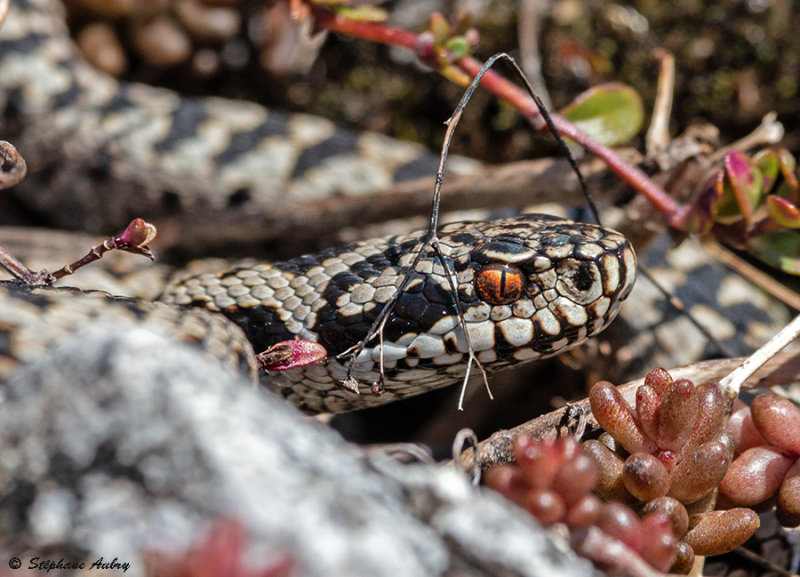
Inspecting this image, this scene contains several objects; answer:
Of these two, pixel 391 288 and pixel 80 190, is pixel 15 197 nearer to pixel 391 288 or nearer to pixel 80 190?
pixel 80 190

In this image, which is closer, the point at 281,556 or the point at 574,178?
the point at 281,556

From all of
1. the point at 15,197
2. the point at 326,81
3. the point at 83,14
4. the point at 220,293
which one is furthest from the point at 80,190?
the point at 220,293

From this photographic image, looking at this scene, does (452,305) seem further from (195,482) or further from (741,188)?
(195,482)

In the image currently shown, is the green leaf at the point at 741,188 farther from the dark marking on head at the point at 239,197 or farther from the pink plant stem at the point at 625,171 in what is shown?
the dark marking on head at the point at 239,197

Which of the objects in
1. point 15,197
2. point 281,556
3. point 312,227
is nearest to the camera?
point 281,556

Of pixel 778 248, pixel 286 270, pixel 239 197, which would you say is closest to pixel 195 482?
pixel 286 270

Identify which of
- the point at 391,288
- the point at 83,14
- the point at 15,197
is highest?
the point at 83,14

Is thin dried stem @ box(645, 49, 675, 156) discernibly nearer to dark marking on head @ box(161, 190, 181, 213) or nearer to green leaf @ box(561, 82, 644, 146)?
green leaf @ box(561, 82, 644, 146)
